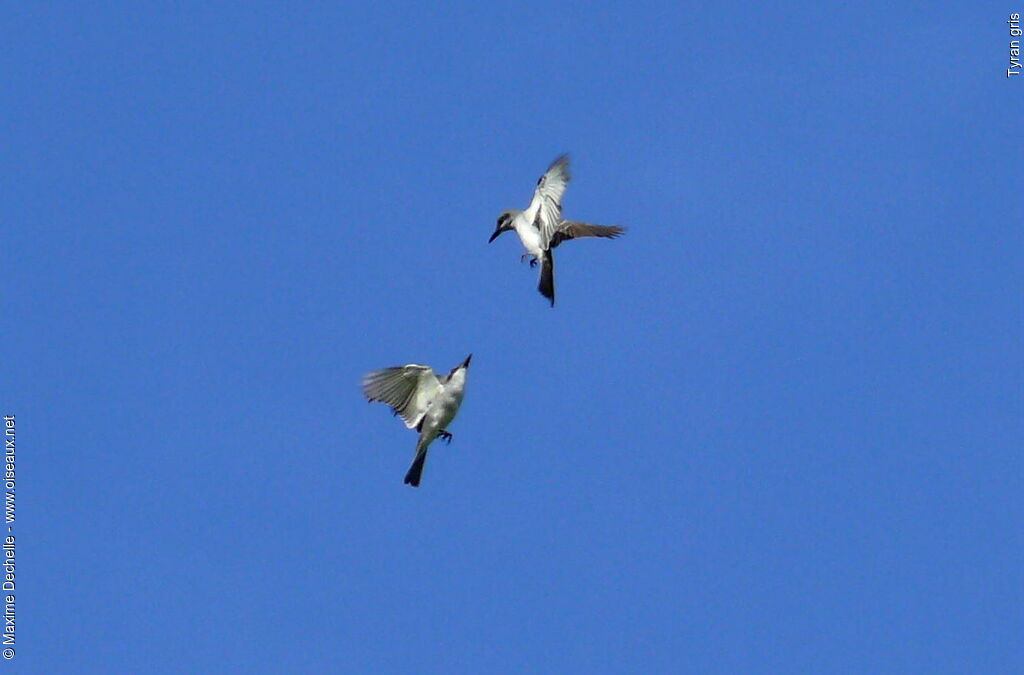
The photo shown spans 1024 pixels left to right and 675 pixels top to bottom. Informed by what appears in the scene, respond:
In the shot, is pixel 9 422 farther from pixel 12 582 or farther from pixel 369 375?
pixel 369 375

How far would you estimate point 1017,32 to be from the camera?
3403 cm

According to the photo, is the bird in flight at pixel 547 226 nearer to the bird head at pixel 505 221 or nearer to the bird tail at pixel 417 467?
the bird head at pixel 505 221

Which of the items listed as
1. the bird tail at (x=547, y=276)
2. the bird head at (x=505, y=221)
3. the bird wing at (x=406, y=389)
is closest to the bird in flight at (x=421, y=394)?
the bird wing at (x=406, y=389)

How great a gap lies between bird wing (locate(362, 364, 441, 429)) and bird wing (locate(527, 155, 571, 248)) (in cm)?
495

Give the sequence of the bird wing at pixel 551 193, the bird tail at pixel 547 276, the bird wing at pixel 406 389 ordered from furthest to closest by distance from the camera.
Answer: the bird wing at pixel 551 193 → the bird tail at pixel 547 276 → the bird wing at pixel 406 389

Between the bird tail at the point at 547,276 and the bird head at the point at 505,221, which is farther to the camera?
the bird head at the point at 505,221

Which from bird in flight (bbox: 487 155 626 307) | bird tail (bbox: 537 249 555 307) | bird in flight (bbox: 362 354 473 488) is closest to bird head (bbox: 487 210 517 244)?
bird in flight (bbox: 487 155 626 307)

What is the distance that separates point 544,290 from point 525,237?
66.3 inches

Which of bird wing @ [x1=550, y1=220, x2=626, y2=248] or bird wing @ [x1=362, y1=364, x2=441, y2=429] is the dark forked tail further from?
bird wing @ [x1=550, y1=220, x2=626, y2=248]

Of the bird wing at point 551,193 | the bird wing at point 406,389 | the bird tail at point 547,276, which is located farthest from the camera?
the bird wing at point 551,193

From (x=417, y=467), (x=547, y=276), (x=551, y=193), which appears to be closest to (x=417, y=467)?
(x=417, y=467)

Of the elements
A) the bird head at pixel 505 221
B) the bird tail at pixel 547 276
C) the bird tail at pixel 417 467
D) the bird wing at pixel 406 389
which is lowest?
the bird tail at pixel 417 467

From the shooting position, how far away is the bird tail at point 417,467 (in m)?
29.1

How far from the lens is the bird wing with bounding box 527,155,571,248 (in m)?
31.9
